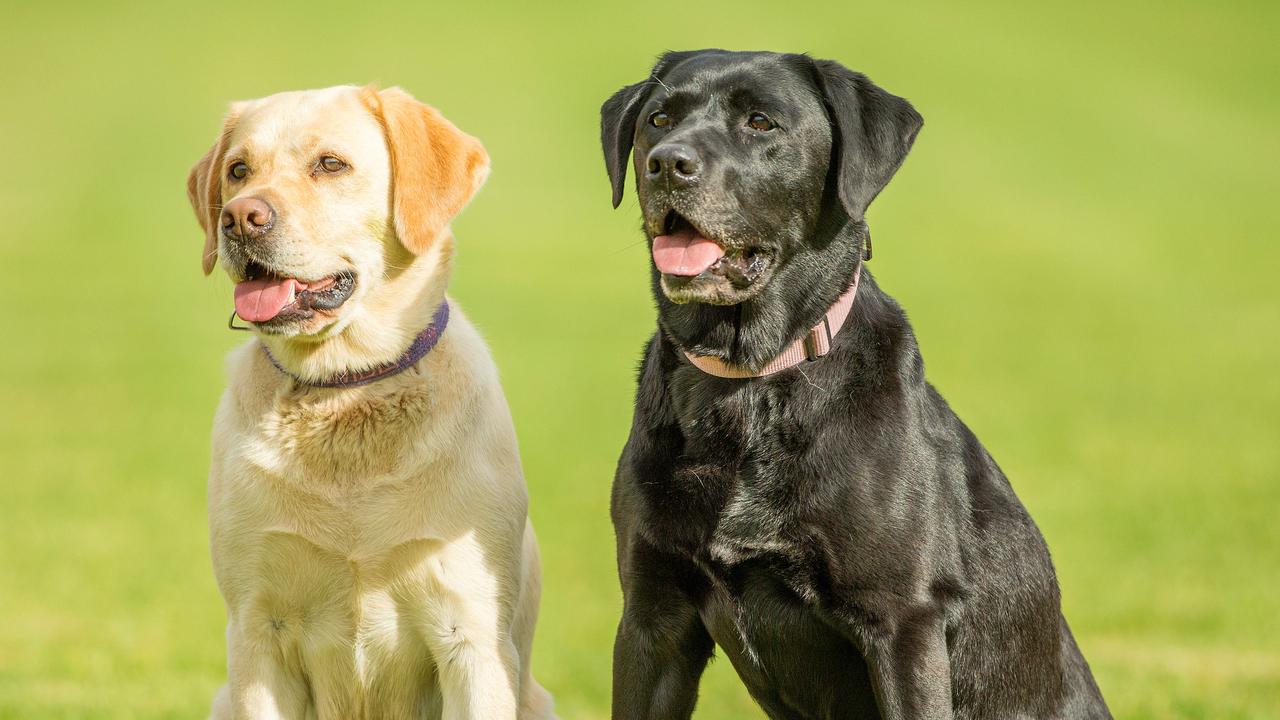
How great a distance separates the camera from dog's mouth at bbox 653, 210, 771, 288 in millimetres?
3818

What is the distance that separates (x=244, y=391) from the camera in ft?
14.0

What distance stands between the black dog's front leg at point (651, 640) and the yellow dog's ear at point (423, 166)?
1.11m

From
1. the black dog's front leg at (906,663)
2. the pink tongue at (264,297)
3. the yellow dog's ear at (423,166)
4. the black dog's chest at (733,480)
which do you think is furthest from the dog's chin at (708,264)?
the pink tongue at (264,297)

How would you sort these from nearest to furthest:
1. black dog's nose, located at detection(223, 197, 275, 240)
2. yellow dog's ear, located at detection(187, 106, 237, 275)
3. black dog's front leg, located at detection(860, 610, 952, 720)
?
black dog's front leg, located at detection(860, 610, 952, 720) < black dog's nose, located at detection(223, 197, 275, 240) < yellow dog's ear, located at detection(187, 106, 237, 275)

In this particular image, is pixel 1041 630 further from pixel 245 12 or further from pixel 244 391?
pixel 245 12

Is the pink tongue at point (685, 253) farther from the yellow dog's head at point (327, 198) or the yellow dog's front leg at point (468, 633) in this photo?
the yellow dog's front leg at point (468, 633)

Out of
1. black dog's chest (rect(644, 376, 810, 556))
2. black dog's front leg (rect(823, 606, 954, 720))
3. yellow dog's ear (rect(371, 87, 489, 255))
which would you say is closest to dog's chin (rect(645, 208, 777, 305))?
black dog's chest (rect(644, 376, 810, 556))

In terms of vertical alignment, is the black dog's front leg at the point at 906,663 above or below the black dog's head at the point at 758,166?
below

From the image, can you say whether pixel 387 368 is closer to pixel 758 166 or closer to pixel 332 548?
pixel 332 548

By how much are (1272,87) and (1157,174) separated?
558cm

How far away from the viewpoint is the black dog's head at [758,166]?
377 cm

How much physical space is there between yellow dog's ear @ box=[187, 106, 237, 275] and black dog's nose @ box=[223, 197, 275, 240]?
0.34m

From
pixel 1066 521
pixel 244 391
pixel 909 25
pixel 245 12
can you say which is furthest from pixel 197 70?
pixel 244 391

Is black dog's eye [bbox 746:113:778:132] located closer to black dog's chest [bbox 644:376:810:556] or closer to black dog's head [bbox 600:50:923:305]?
black dog's head [bbox 600:50:923:305]
